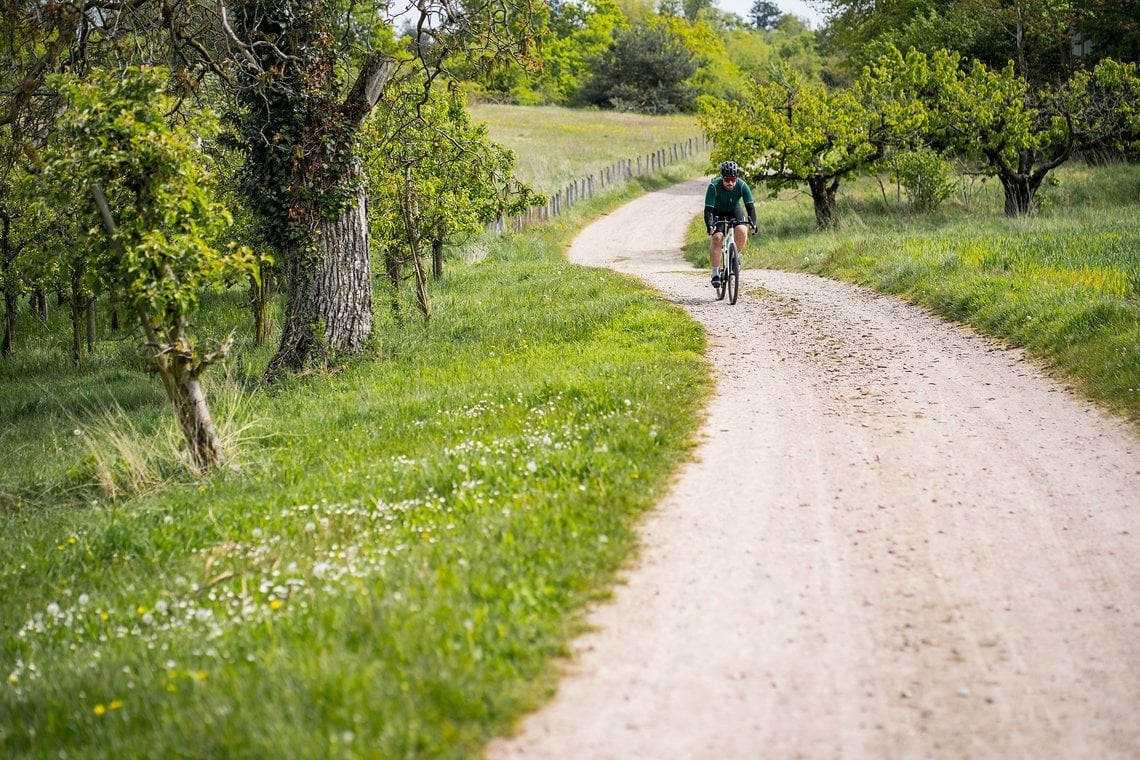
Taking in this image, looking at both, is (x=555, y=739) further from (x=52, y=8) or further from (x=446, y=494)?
(x=52, y=8)

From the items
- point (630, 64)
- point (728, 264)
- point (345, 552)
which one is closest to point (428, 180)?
point (728, 264)

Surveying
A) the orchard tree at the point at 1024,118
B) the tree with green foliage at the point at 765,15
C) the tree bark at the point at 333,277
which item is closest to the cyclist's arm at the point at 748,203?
the tree bark at the point at 333,277

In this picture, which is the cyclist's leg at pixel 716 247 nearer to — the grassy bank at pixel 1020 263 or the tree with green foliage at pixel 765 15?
the grassy bank at pixel 1020 263

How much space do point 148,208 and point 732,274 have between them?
881 centimetres

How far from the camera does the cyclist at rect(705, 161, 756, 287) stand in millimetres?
13656

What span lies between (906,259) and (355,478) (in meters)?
11.8

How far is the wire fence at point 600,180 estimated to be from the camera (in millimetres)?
31219

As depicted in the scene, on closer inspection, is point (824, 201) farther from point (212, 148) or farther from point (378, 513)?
point (378, 513)

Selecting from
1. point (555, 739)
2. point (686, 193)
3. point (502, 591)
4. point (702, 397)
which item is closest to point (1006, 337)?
point (702, 397)

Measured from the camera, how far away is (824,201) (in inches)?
1038

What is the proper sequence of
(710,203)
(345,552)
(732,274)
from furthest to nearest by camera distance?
(732,274)
(710,203)
(345,552)

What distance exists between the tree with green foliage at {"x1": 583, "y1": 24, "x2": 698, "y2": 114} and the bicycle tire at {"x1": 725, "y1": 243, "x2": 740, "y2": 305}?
2642 inches

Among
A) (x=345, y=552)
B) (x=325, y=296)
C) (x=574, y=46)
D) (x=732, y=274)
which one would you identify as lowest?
(x=345, y=552)

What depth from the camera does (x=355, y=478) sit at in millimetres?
7336
